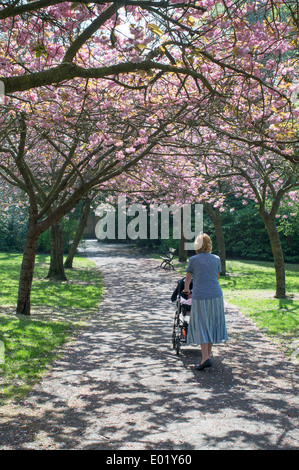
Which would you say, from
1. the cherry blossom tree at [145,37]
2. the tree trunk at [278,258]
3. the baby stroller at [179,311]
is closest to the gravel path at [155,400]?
the baby stroller at [179,311]

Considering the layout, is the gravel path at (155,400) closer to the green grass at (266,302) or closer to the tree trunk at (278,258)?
the green grass at (266,302)

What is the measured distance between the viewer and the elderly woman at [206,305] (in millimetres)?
6535

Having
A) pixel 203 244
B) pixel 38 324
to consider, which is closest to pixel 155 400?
pixel 203 244

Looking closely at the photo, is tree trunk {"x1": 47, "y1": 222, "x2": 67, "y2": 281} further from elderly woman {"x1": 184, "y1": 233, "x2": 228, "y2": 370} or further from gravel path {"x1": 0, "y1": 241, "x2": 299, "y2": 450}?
elderly woman {"x1": 184, "y1": 233, "x2": 228, "y2": 370}

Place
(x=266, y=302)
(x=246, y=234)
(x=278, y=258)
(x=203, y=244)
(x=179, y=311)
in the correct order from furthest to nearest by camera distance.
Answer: (x=246, y=234)
(x=278, y=258)
(x=266, y=302)
(x=179, y=311)
(x=203, y=244)

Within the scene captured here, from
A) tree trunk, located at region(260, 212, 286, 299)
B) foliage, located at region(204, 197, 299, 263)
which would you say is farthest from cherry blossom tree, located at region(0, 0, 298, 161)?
foliage, located at region(204, 197, 299, 263)

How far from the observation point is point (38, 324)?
30.3 feet

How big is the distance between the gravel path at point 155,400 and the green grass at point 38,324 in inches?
10.5

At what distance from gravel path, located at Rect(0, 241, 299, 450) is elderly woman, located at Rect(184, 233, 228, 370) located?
43 centimetres

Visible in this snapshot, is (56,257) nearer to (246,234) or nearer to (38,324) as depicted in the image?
(38,324)

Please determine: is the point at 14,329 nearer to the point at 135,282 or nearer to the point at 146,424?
the point at 146,424

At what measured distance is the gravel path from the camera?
4059 millimetres

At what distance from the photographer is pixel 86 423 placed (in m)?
4.46

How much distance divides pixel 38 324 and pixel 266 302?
650 cm
